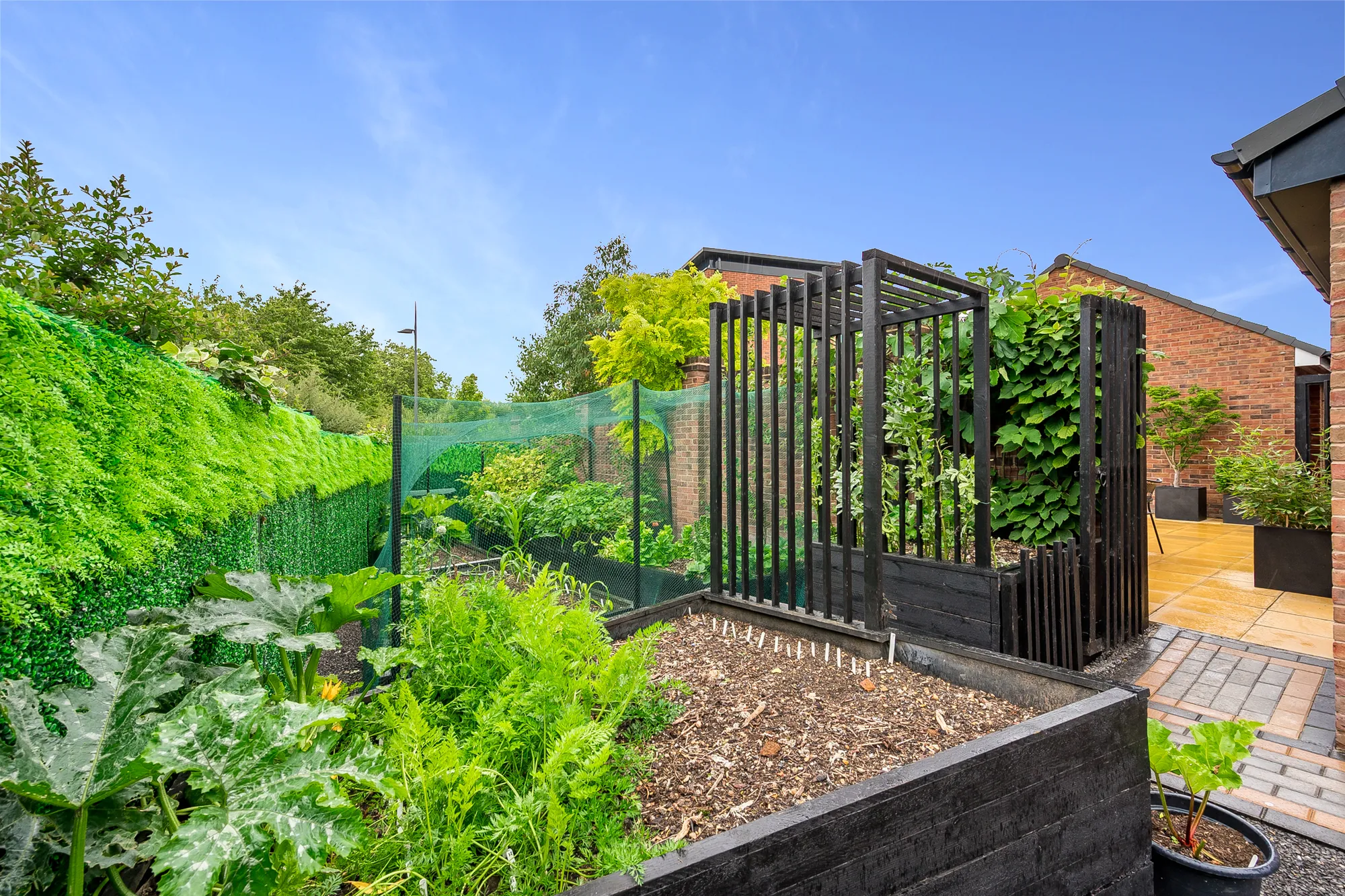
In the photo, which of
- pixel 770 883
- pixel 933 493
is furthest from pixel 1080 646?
pixel 770 883

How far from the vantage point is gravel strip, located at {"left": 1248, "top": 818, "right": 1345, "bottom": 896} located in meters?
1.77

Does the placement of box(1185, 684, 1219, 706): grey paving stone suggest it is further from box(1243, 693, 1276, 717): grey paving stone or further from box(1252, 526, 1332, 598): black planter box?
box(1252, 526, 1332, 598): black planter box

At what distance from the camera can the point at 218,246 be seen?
22.0m

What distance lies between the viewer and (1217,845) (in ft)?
5.45

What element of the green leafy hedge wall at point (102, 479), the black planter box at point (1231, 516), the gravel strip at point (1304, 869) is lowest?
the gravel strip at point (1304, 869)

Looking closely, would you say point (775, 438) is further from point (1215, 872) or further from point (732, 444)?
point (1215, 872)

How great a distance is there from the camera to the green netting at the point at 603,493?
4.22m

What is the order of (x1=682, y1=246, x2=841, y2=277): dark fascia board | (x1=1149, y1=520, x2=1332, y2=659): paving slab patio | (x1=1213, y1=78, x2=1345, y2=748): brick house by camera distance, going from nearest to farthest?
(x1=1213, y1=78, x2=1345, y2=748): brick house → (x1=1149, y1=520, x2=1332, y2=659): paving slab patio → (x1=682, y1=246, x2=841, y2=277): dark fascia board

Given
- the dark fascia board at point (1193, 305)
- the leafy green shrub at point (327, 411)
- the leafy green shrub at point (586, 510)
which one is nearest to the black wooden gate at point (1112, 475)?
the leafy green shrub at point (586, 510)

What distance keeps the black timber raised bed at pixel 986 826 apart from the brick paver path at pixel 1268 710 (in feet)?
3.65

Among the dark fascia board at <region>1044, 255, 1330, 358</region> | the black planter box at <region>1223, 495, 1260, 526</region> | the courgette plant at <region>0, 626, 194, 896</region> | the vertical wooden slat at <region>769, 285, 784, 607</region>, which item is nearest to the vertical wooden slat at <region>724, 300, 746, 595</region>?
the vertical wooden slat at <region>769, 285, 784, 607</region>

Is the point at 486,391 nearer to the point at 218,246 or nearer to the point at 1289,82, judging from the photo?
the point at 218,246

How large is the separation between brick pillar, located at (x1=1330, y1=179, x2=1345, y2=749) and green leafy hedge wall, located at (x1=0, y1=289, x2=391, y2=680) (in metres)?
4.03

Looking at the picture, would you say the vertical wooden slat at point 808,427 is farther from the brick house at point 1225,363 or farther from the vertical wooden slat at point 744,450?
the brick house at point 1225,363
